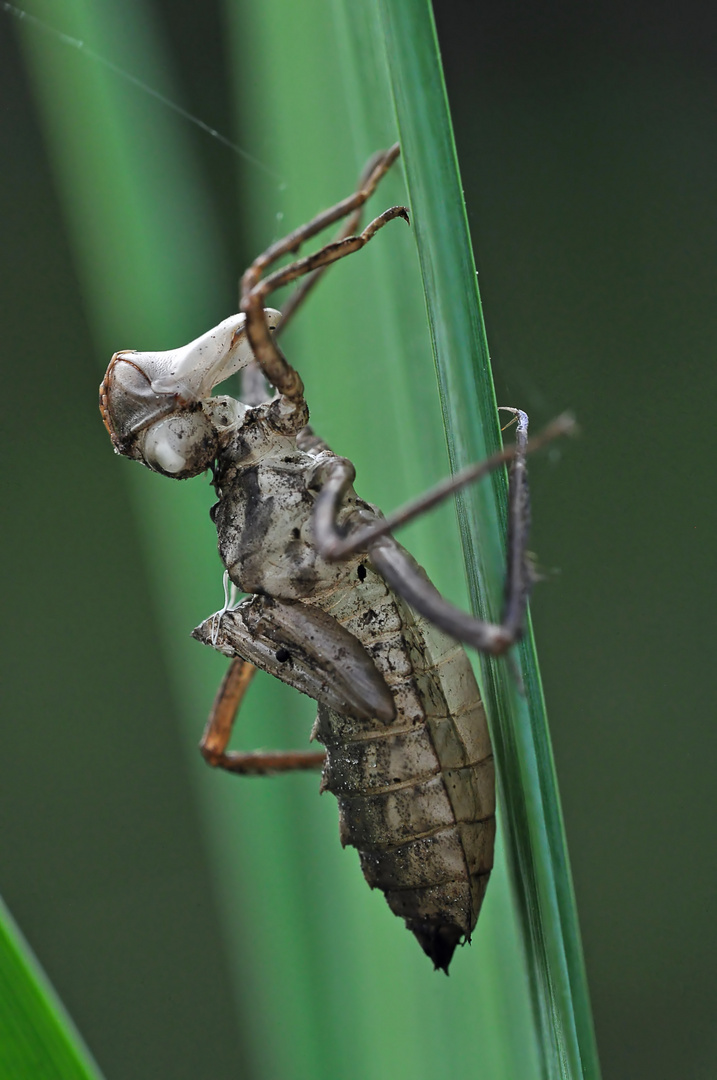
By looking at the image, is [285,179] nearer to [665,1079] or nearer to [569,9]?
[569,9]

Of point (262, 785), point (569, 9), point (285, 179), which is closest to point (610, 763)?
point (262, 785)

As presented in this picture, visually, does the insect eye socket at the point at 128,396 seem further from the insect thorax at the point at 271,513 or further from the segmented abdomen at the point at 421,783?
the segmented abdomen at the point at 421,783

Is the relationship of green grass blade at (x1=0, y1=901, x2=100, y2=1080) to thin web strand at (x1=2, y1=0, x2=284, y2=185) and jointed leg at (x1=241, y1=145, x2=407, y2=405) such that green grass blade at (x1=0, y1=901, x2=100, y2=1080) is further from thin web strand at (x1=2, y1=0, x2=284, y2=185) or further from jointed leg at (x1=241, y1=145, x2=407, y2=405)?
thin web strand at (x1=2, y1=0, x2=284, y2=185)

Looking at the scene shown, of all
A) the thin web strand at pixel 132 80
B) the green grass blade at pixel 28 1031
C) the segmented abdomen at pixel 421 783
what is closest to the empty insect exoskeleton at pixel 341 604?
the segmented abdomen at pixel 421 783

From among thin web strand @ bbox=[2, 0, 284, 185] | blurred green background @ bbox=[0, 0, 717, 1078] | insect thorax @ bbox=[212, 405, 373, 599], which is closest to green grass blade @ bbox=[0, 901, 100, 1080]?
insect thorax @ bbox=[212, 405, 373, 599]

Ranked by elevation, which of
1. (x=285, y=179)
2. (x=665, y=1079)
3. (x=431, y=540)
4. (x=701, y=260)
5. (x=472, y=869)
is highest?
(x=285, y=179)

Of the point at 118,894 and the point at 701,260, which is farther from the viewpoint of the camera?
the point at 118,894
